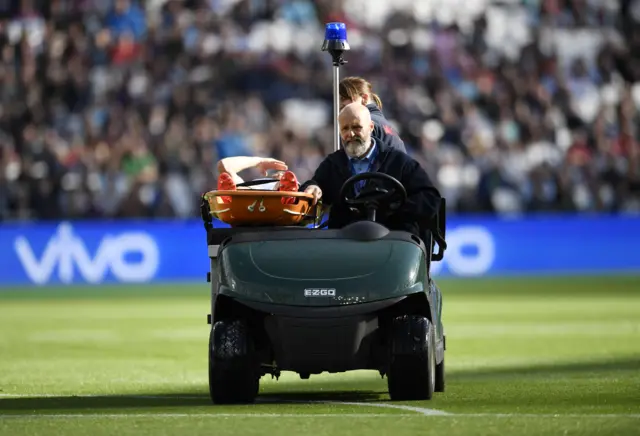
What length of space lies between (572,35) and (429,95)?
401cm

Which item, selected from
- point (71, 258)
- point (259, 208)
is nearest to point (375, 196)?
point (259, 208)

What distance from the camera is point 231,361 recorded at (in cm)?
929

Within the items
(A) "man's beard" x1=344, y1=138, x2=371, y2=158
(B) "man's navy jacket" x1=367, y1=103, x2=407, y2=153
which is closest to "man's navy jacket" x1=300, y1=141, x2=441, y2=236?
(A) "man's beard" x1=344, y1=138, x2=371, y2=158

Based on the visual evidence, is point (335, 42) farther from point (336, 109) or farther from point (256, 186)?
point (256, 186)

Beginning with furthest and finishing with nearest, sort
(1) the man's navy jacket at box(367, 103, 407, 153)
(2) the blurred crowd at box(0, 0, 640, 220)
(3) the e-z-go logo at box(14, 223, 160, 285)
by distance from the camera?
(2) the blurred crowd at box(0, 0, 640, 220) < (3) the e-z-go logo at box(14, 223, 160, 285) < (1) the man's navy jacket at box(367, 103, 407, 153)

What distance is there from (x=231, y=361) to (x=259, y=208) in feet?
3.16

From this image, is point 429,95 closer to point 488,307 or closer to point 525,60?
point 525,60

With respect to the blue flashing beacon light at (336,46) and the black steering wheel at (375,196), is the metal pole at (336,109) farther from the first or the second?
the black steering wheel at (375,196)

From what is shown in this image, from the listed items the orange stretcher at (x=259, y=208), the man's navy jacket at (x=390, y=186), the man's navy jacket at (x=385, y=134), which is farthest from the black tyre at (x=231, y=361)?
the man's navy jacket at (x=385, y=134)

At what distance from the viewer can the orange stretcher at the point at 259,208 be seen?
31.0ft

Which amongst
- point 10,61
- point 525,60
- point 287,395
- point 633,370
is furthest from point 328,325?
point 525,60

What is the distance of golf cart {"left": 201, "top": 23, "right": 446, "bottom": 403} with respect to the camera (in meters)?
9.10

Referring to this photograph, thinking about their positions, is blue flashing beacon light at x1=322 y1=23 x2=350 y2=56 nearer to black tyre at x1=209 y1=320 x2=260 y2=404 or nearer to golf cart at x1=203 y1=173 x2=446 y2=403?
golf cart at x1=203 y1=173 x2=446 y2=403

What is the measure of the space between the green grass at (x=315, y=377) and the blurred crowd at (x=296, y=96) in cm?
355
